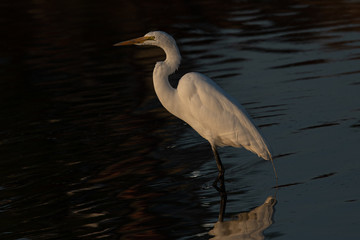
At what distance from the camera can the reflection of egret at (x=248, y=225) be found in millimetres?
5273

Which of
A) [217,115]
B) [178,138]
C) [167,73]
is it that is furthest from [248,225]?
[178,138]

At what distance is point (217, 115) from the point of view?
22.2 ft

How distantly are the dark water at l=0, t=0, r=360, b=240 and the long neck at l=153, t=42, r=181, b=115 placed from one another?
676mm

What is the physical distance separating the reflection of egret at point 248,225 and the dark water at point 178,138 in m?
0.02

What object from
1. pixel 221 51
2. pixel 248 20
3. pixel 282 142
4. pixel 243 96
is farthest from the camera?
pixel 248 20

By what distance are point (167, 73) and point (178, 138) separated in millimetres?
1410

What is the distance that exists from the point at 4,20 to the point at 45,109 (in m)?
10.3

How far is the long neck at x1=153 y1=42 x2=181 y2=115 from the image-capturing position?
701cm

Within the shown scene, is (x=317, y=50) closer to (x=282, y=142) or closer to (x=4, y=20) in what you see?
(x=282, y=142)

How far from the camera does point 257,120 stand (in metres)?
8.59

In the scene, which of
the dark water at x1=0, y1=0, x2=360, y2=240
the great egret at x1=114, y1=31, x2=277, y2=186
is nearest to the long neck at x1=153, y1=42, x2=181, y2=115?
the great egret at x1=114, y1=31, x2=277, y2=186

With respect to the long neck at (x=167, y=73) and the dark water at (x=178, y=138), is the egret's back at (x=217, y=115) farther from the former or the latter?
the dark water at (x=178, y=138)

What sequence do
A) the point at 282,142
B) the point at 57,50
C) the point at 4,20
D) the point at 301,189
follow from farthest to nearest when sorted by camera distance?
the point at 4,20, the point at 57,50, the point at 282,142, the point at 301,189

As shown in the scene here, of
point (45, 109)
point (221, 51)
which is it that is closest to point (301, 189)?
point (45, 109)
